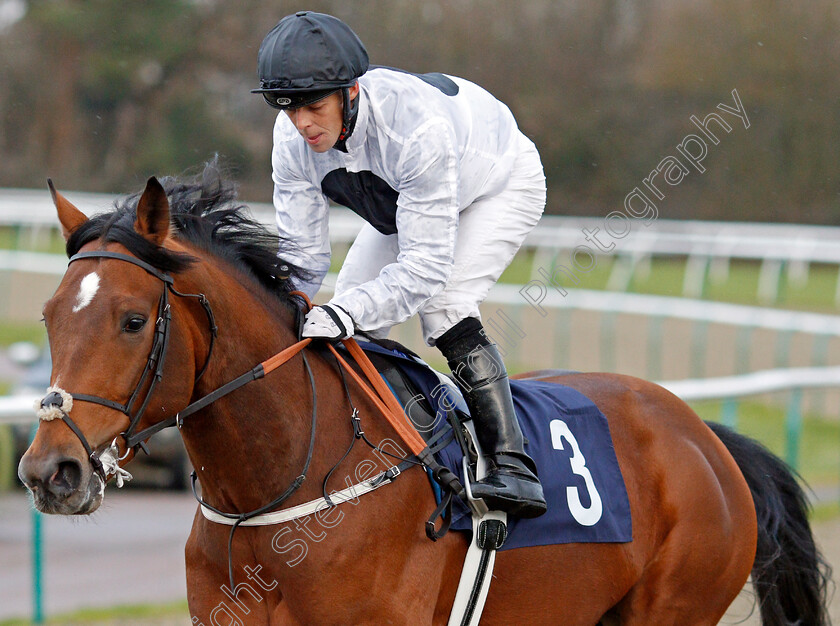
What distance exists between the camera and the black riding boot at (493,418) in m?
2.77

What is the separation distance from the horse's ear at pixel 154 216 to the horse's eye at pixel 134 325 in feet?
0.68

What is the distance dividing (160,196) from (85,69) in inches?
1032

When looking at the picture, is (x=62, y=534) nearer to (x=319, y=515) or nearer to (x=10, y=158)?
(x=319, y=515)

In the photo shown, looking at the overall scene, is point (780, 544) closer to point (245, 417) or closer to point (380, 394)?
point (380, 394)

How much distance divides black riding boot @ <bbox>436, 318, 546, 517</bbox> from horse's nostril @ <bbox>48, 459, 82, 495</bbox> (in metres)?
1.06

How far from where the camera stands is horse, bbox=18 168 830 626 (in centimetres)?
217

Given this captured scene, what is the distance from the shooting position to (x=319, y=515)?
2.52 m

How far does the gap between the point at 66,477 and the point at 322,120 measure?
1.12 meters

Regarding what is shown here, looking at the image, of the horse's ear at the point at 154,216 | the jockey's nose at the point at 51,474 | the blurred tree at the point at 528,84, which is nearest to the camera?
the jockey's nose at the point at 51,474

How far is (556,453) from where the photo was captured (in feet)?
10.1

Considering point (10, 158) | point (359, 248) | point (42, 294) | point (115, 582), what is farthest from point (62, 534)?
point (10, 158)

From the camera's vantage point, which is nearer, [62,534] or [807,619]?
[807,619]

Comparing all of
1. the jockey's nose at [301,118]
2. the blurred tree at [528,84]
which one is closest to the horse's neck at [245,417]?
the jockey's nose at [301,118]

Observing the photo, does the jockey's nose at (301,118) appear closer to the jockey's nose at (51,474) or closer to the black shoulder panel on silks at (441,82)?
the black shoulder panel on silks at (441,82)
